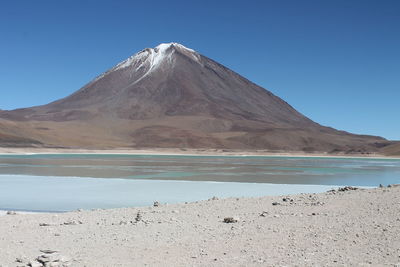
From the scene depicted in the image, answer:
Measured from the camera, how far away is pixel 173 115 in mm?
143875

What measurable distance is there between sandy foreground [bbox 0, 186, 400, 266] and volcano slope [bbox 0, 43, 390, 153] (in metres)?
78.9

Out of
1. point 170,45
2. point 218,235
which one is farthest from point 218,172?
point 170,45

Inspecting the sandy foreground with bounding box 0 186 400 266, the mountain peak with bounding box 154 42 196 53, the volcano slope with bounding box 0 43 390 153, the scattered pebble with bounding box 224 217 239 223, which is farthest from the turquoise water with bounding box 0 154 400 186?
the mountain peak with bounding box 154 42 196 53

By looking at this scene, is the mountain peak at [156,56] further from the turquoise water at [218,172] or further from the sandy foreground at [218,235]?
the sandy foreground at [218,235]

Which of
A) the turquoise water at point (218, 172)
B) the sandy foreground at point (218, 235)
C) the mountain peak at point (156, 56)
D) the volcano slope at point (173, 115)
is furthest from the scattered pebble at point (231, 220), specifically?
the mountain peak at point (156, 56)

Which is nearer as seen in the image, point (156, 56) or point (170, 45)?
point (156, 56)

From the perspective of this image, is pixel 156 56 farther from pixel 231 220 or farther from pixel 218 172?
pixel 231 220

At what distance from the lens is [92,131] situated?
4744 inches

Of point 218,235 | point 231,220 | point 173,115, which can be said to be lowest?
point 218,235

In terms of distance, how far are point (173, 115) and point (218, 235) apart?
137 metres

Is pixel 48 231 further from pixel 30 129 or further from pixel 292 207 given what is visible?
pixel 30 129

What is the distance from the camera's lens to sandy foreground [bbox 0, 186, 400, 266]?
20.6 feet

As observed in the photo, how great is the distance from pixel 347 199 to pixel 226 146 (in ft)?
323

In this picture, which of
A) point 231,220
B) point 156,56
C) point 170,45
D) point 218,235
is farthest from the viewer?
point 170,45
